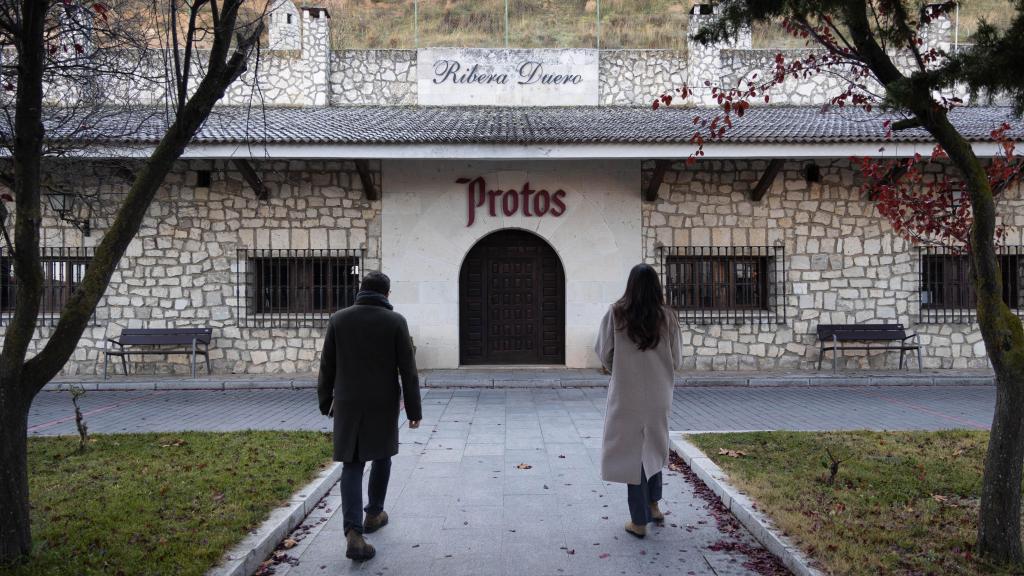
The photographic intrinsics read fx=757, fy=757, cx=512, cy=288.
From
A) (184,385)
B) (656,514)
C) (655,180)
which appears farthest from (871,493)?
(184,385)

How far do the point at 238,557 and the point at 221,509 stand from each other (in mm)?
886

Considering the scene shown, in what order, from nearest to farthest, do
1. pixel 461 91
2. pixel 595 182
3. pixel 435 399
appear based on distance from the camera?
1. pixel 435 399
2. pixel 595 182
3. pixel 461 91

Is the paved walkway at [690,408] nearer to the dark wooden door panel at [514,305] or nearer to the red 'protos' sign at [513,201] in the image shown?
the dark wooden door panel at [514,305]

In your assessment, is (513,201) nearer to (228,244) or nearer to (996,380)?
(228,244)

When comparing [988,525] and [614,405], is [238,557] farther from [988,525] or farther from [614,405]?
[988,525]

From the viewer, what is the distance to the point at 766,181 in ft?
42.8

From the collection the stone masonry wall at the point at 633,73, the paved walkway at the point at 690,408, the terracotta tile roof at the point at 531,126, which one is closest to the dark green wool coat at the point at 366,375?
the paved walkway at the point at 690,408

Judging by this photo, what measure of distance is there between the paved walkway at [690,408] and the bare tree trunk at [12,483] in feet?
15.0

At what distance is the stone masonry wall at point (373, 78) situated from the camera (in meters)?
16.8

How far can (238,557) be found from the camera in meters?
3.88

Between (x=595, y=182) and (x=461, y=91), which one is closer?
(x=595, y=182)

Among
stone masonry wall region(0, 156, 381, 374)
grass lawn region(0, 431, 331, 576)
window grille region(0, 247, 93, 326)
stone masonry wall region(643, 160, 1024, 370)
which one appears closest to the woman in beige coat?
grass lawn region(0, 431, 331, 576)

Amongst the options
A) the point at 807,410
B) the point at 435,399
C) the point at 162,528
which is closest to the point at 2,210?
the point at 162,528

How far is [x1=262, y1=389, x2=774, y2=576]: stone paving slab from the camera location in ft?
13.2
